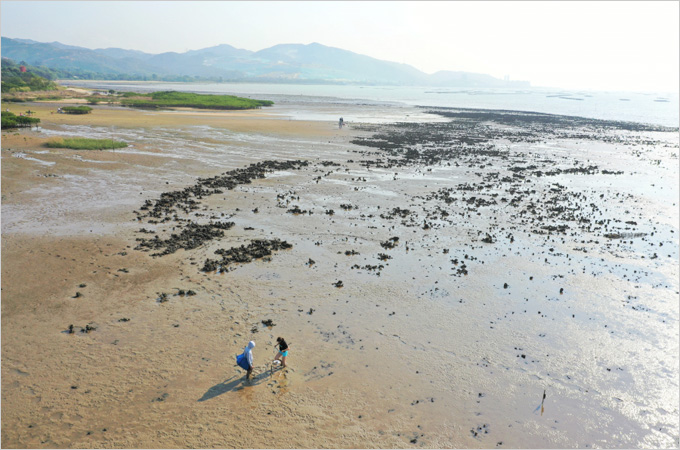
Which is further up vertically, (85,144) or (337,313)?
(85,144)

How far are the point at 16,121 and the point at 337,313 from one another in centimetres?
5774

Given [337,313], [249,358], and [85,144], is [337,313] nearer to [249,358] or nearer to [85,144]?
[249,358]

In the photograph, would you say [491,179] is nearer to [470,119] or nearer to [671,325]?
[671,325]

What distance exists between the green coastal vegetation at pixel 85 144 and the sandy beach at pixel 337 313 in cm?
773

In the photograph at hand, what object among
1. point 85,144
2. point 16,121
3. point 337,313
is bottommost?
point 337,313

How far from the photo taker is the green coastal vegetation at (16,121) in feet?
167

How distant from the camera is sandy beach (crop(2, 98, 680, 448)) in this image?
1077cm

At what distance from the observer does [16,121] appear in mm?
52844

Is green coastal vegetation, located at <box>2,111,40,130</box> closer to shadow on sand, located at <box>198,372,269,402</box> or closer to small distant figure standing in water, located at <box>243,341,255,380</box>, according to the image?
shadow on sand, located at <box>198,372,269,402</box>

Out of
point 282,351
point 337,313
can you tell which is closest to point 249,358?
point 282,351

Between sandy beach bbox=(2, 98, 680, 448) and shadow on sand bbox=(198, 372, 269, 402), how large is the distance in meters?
0.05

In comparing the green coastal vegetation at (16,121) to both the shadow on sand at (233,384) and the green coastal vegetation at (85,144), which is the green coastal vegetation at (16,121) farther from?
the shadow on sand at (233,384)

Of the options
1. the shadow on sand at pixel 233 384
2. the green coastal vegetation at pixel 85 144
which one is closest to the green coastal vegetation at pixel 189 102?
the green coastal vegetation at pixel 85 144

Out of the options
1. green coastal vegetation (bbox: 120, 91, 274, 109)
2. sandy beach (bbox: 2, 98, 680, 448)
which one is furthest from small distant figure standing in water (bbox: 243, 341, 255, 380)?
green coastal vegetation (bbox: 120, 91, 274, 109)
